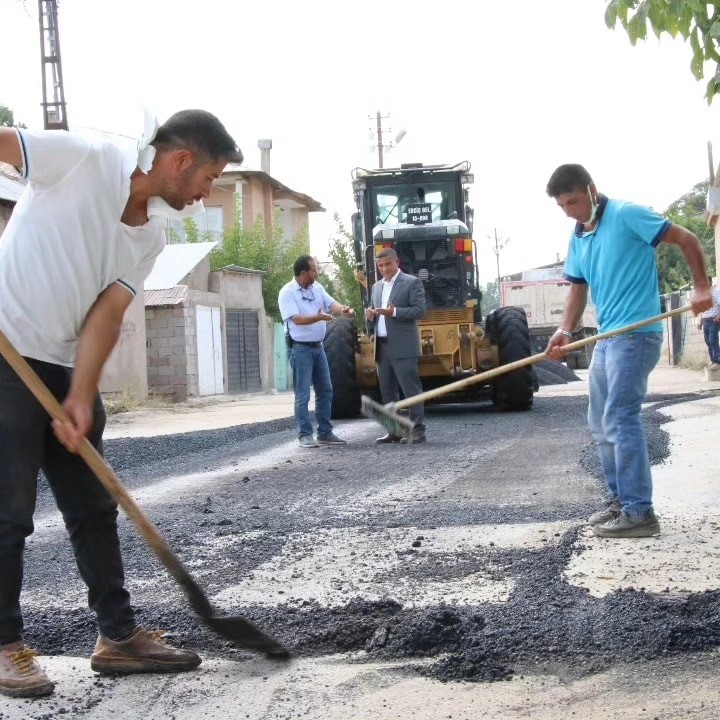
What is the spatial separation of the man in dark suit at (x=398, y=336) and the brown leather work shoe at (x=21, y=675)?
7.14 meters

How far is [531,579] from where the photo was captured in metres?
4.39

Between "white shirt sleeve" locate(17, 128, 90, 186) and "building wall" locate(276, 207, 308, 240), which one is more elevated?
"building wall" locate(276, 207, 308, 240)

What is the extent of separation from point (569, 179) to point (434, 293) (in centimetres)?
902

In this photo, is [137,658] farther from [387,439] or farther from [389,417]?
[387,439]

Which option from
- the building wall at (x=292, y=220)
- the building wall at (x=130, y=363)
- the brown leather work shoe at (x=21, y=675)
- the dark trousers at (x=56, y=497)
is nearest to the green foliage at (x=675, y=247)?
the building wall at (x=292, y=220)

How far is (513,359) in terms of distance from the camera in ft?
45.6

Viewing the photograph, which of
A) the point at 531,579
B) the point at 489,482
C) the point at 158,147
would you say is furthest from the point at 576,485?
the point at 158,147

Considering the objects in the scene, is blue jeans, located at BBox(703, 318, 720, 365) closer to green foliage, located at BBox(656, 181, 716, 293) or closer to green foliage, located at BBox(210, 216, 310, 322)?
green foliage, located at BBox(210, 216, 310, 322)

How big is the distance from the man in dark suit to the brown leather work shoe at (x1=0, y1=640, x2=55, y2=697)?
7145mm

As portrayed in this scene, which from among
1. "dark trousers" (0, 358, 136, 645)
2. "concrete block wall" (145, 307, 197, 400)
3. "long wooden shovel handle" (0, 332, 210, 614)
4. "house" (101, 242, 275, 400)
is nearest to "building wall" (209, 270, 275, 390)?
"house" (101, 242, 275, 400)

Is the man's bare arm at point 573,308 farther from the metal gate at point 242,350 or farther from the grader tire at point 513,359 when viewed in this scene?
the metal gate at point 242,350

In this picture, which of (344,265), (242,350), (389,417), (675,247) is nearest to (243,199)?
(344,265)

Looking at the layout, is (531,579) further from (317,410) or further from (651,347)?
(317,410)

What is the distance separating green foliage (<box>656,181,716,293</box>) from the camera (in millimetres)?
46688
